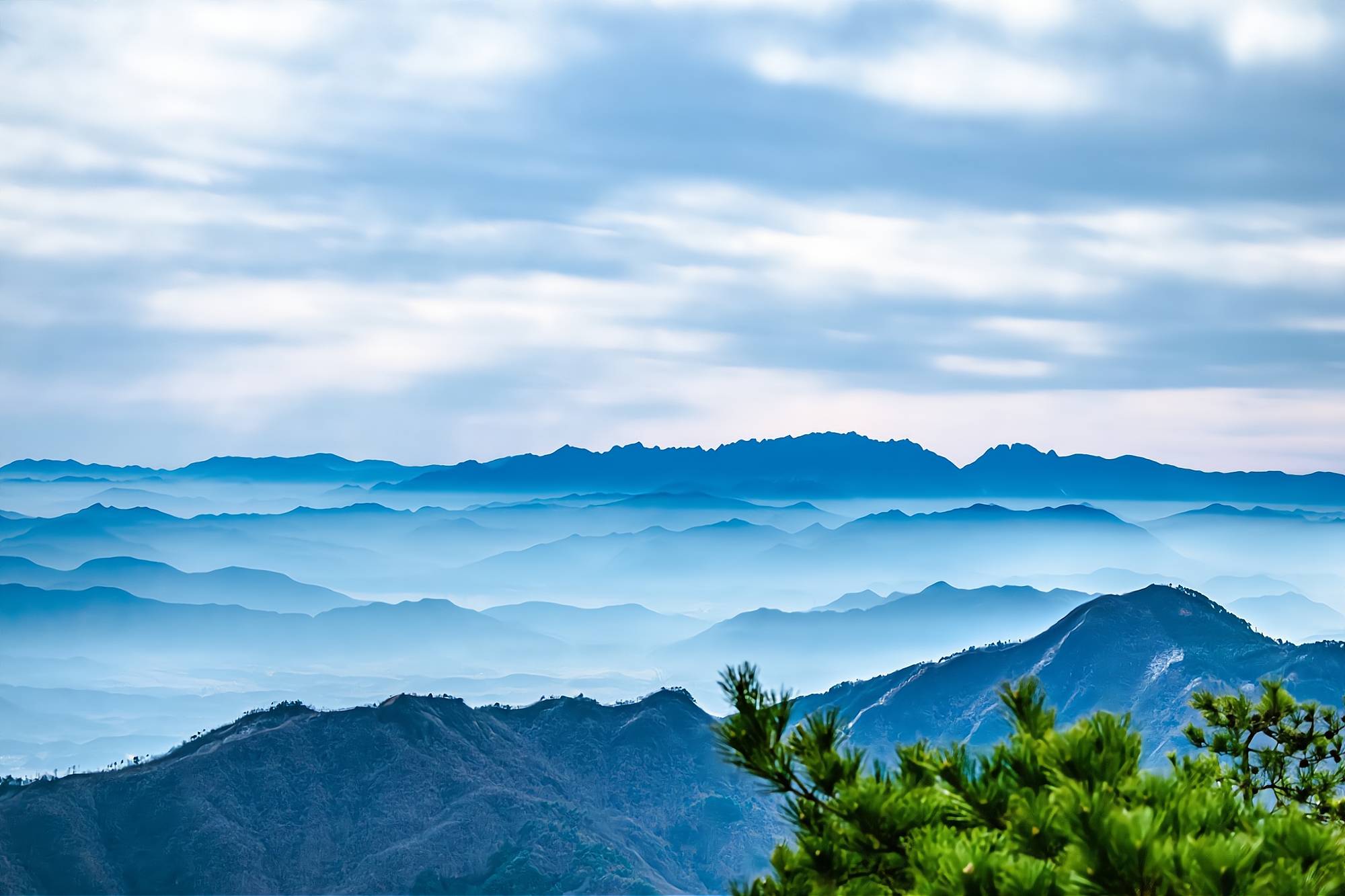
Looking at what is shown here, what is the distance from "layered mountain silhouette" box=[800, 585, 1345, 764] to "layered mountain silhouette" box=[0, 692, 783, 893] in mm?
24811

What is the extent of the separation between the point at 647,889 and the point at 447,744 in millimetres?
16270

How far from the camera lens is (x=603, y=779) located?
2960 inches

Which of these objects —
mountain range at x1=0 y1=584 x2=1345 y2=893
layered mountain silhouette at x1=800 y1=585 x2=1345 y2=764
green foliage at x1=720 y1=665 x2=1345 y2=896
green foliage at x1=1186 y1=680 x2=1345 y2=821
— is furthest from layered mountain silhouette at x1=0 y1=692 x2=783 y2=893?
green foliage at x1=720 y1=665 x2=1345 y2=896

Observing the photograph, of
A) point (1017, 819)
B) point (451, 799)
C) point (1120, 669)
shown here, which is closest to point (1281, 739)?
point (1017, 819)

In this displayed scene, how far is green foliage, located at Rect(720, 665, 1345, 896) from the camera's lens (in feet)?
9.29

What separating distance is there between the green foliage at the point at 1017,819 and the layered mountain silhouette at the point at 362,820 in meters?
56.6

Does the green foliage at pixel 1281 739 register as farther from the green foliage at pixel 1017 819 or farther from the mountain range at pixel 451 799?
the mountain range at pixel 451 799

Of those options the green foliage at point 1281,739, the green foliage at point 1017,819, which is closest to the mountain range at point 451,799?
the green foliage at point 1281,739

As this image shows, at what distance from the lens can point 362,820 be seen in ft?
206

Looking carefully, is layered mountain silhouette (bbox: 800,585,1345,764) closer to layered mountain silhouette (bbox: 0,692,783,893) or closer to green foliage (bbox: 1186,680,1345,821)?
layered mountain silhouette (bbox: 0,692,783,893)

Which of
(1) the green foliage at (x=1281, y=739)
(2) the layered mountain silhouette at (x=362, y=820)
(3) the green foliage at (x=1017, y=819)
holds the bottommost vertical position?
(2) the layered mountain silhouette at (x=362, y=820)

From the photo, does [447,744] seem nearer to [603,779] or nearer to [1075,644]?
[603,779]

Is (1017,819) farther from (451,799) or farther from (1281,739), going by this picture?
(451,799)

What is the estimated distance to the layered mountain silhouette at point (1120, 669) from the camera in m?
85.1
